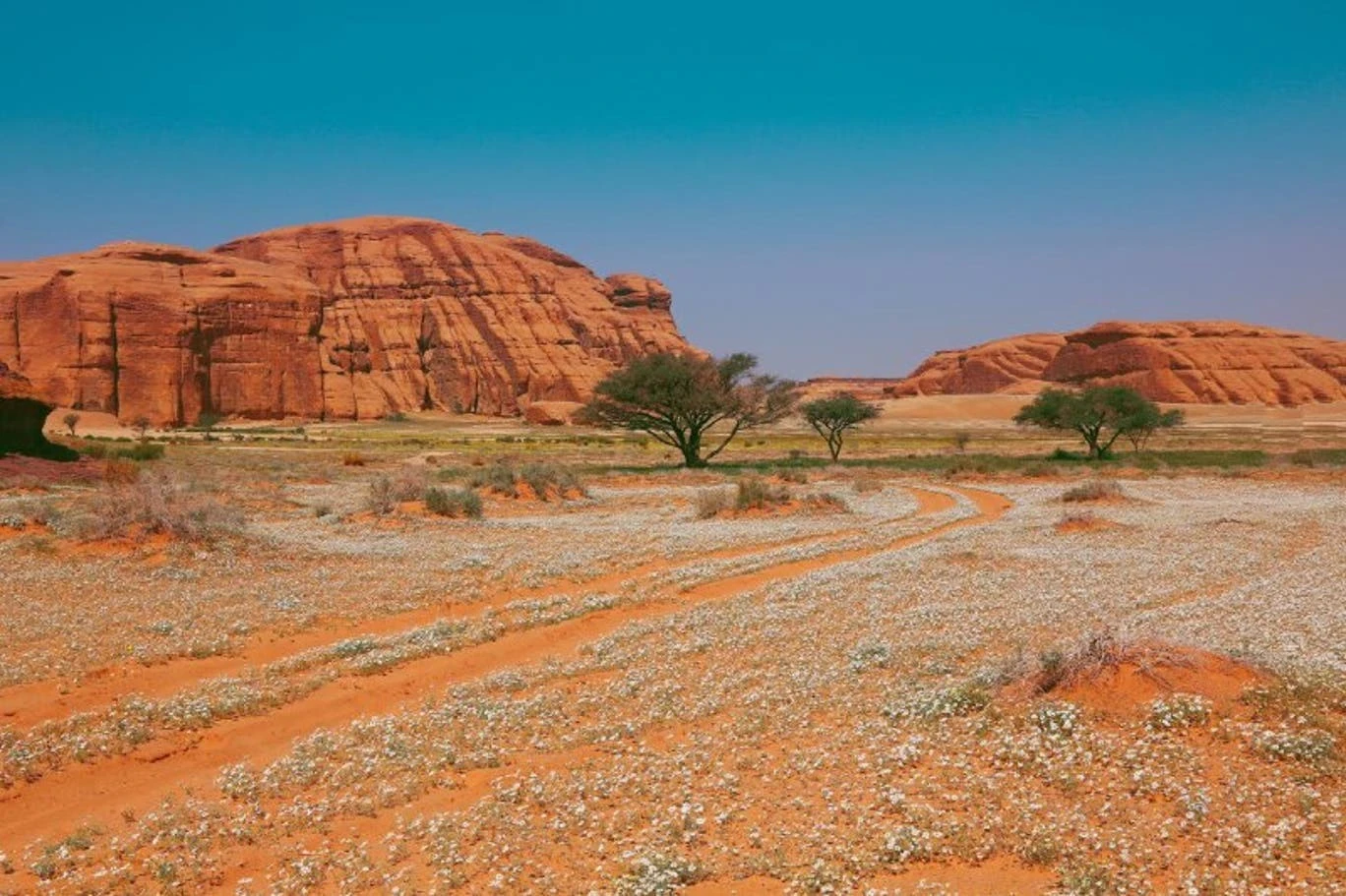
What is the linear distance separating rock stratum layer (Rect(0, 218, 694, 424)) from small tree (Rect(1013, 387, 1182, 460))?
368 ft

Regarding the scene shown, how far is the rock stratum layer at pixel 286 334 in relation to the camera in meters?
138

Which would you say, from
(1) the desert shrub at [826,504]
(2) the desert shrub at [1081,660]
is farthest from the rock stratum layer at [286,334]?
(2) the desert shrub at [1081,660]

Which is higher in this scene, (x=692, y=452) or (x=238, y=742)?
(x=692, y=452)

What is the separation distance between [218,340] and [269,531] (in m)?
133

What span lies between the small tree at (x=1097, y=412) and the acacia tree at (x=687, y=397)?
25.3 metres

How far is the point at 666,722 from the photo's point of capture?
11648mm

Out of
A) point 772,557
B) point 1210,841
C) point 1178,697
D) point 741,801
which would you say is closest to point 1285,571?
point 772,557

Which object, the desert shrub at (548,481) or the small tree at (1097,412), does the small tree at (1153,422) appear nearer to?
the small tree at (1097,412)

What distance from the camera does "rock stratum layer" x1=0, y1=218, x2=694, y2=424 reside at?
138 metres

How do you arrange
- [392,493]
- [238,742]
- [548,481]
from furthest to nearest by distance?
[548,481] → [392,493] → [238,742]

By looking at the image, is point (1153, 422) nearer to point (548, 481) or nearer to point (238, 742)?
point (548, 481)

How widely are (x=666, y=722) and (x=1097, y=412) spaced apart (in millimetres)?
72057

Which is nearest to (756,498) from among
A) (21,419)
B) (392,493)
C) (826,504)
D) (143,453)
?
(826,504)

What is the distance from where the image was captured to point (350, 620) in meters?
17.8
